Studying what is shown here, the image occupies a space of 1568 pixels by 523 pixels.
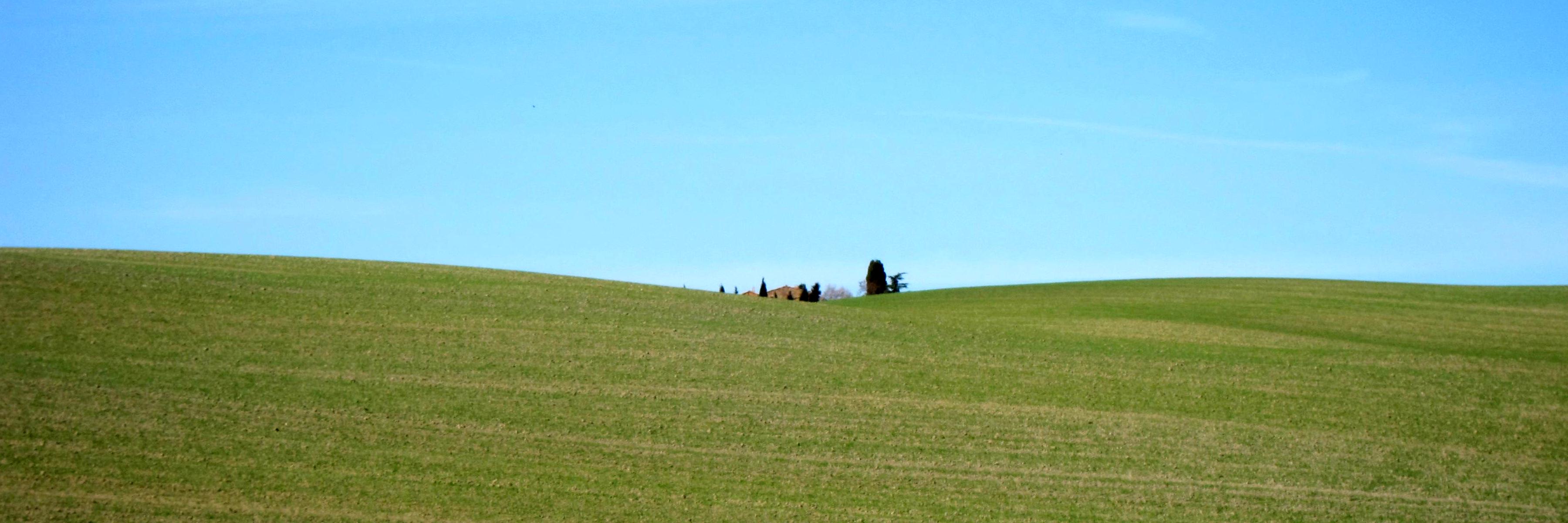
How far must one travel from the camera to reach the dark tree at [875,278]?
165 ft

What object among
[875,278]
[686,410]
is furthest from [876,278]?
[686,410]

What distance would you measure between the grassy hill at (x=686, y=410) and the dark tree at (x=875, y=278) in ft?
87.3

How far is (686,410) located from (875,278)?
3428 cm

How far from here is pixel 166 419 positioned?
1489 centimetres

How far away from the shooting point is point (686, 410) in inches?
652

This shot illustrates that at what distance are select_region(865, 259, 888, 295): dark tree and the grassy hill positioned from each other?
87.3 feet

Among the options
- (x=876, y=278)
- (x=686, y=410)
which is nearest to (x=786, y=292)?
(x=876, y=278)

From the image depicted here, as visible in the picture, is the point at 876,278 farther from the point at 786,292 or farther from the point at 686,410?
the point at 686,410

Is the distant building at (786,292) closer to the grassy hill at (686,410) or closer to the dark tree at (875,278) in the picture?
the dark tree at (875,278)

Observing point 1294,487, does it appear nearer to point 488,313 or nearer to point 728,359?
point 728,359

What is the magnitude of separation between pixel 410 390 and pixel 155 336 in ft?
13.5

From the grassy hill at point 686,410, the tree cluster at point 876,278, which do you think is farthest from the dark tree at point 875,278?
the grassy hill at point 686,410

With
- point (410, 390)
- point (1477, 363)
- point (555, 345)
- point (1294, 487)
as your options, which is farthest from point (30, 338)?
point (1477, 363)

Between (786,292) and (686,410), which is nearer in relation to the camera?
(686,410)
